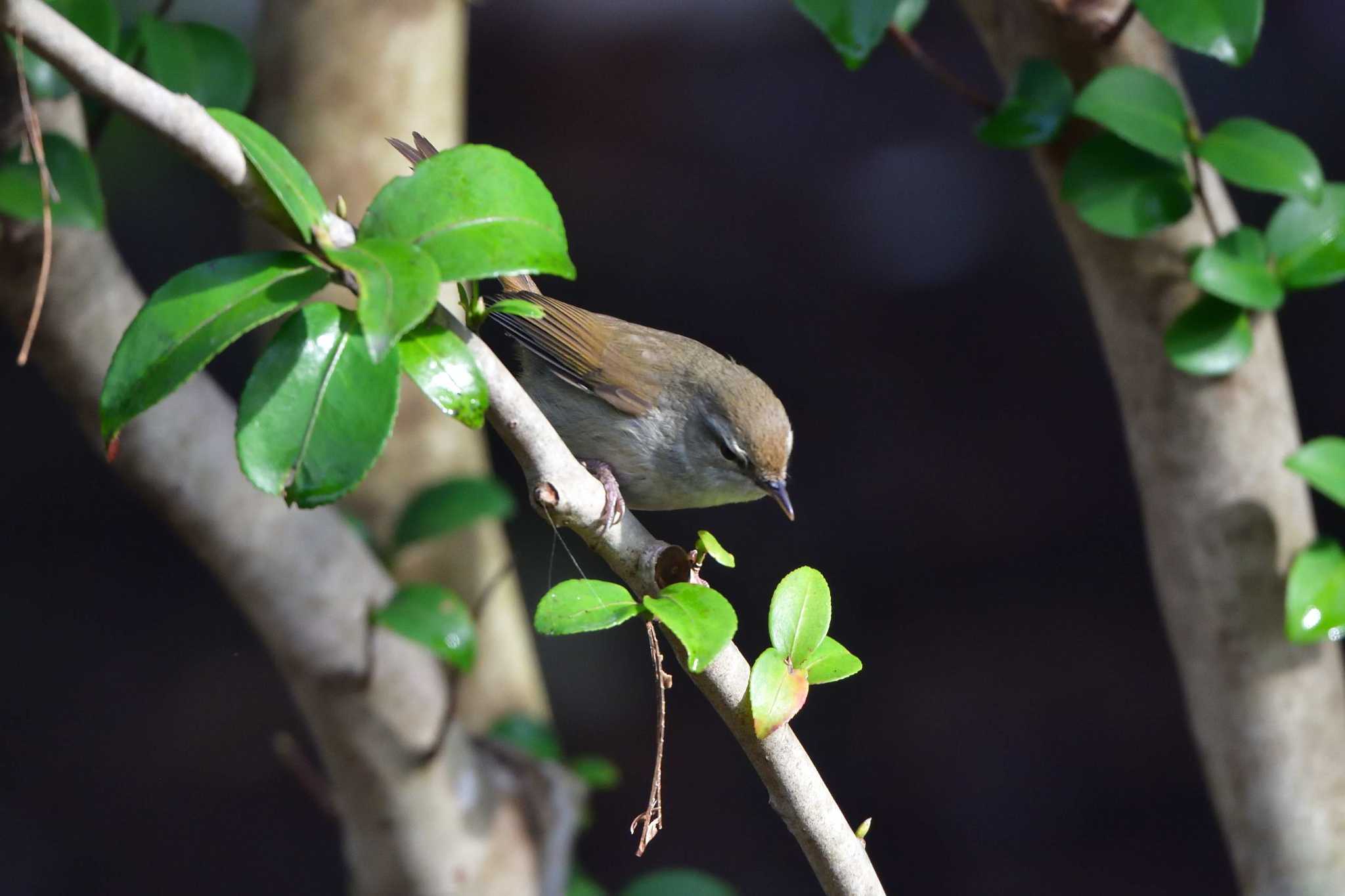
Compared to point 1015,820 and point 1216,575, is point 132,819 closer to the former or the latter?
point 1015,820

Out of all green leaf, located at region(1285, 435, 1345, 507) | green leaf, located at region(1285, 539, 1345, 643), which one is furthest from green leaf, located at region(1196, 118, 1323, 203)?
green leaf, located at region(1285, 539, 1345, 643)

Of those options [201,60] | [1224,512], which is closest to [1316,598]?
[1224,512]

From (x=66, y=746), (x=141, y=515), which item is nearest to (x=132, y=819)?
(x=66, y=746)

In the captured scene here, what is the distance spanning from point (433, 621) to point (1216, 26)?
1688 mm

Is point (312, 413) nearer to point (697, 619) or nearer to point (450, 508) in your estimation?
point (697, 619)

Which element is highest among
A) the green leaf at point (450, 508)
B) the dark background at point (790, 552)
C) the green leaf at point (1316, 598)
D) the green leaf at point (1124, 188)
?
the green leaf at point (1124, 188)

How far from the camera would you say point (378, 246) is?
1.09 metres

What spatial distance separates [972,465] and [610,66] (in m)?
2.11

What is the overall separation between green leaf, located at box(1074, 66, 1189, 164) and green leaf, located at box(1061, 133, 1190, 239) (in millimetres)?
39

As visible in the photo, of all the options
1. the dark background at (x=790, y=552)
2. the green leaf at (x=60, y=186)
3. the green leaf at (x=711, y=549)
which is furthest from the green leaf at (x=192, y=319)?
the dark background at (x=790, y=552)

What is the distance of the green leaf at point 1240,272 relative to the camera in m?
2.08

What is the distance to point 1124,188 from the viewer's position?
209 cm

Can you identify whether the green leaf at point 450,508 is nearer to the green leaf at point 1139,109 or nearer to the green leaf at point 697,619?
the green leaf at point 1139,109

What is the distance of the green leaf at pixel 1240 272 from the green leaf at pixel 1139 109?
7.1 inches
